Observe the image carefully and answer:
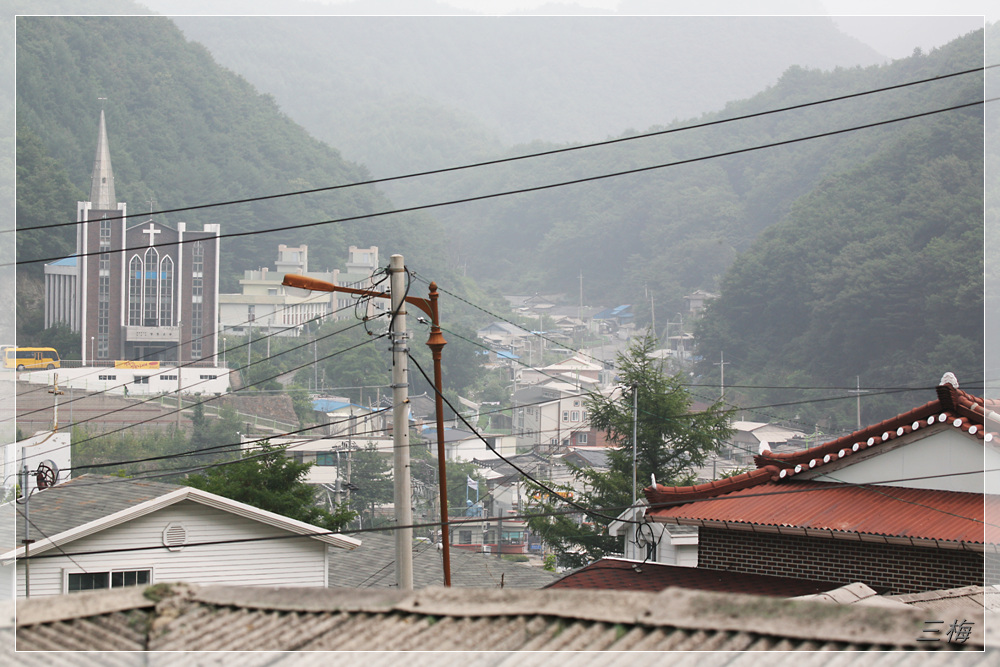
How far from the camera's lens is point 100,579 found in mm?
10547

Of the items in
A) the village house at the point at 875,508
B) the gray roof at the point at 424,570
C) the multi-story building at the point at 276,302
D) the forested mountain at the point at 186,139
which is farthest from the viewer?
the forested mountain at the point at 186,139

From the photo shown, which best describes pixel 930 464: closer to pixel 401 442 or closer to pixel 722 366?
pixel 401 442

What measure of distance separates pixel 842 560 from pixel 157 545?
307 inches

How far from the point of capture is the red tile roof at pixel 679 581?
8.36m

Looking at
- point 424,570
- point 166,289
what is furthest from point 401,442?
point 166,289

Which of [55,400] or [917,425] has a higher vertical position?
[55,400]

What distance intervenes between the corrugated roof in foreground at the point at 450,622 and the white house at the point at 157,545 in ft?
26.6

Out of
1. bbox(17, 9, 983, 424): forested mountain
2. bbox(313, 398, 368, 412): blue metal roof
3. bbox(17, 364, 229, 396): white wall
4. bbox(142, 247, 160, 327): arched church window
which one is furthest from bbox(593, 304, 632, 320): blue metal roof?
bbox(142, 247, 160, 327): arched church window

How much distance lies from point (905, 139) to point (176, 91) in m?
92.2

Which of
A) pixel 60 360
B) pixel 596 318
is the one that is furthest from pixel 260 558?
pixel 596 318

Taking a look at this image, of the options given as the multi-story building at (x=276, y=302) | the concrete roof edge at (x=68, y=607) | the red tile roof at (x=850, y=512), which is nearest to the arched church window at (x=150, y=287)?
the multi-story building at (x=276, y=302)

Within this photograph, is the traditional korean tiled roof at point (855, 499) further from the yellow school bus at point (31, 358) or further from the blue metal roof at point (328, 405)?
the yellow school bus at point (31, 358)

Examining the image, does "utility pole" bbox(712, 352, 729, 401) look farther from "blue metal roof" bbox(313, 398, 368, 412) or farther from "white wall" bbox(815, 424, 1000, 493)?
"white wall" bbox(815, 424, 1000, 493)

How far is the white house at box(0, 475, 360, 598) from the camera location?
10.3 metres
